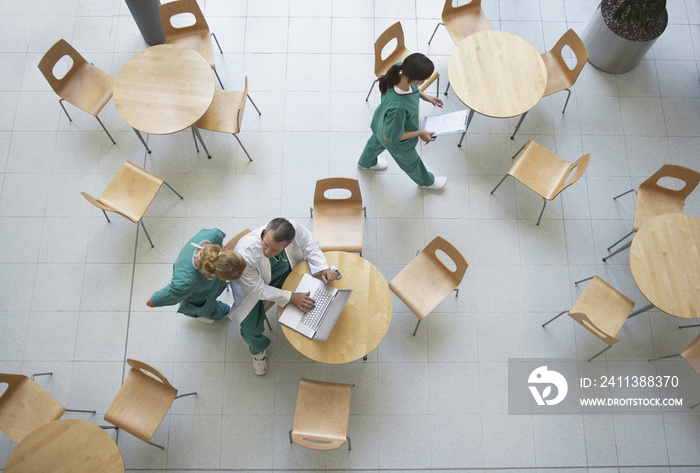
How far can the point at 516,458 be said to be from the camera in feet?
13.6

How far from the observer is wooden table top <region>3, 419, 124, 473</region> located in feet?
11.0

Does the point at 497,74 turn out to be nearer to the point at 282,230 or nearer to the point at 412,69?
the point at 412,69

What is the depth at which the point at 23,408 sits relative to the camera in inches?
150

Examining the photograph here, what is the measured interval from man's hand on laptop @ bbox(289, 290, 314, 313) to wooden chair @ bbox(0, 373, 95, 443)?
2.05 m

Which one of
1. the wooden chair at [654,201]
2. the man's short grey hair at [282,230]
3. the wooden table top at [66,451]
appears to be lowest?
the wooden table top at [66,451]

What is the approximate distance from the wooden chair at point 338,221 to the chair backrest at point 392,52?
4.86ft

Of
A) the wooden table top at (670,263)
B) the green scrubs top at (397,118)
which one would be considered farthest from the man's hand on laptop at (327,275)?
the wooden table top at (670,263)

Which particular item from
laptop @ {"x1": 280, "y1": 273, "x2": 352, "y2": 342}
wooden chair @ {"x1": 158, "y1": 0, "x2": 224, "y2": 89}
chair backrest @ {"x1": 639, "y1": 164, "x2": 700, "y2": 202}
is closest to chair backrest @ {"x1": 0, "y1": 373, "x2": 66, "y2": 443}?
laptop @ {"x1": 280, "y1": 273, "x2": 352, "y2": 342}

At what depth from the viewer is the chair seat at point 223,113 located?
4.71m

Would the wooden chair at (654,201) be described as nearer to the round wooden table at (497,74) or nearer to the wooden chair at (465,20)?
the round wooden table at (497,74)

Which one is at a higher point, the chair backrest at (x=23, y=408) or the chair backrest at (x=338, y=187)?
the chair backrest at (x=338, y=187)

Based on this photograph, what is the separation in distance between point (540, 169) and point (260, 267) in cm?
288

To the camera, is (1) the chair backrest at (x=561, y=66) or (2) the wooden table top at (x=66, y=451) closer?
(2) the wooden table top at (x=66, y=451)

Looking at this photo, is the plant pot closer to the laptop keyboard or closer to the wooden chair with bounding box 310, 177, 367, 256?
the wooden chair with bounding box 310, 177, 367, 256
